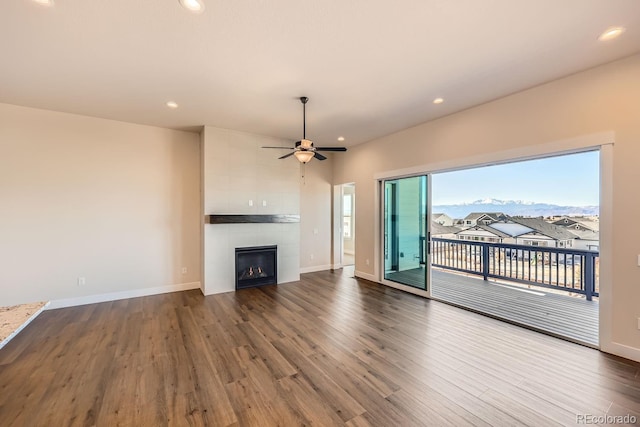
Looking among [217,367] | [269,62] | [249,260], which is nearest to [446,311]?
[217,367]

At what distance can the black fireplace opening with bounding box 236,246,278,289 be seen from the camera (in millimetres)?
5156

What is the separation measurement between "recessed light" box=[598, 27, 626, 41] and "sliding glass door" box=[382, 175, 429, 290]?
2.60 m

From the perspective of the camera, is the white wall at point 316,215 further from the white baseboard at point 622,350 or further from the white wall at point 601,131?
the white baseboard at point 622,350

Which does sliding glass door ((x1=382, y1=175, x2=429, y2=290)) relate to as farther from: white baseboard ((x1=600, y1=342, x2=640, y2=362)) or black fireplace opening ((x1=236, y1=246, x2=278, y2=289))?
black fireplace opening ((x1=236, y1=246, x2=278, y2=289))

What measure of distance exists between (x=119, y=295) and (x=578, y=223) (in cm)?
847

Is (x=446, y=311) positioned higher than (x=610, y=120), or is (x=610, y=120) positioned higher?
(x=610, y=120)

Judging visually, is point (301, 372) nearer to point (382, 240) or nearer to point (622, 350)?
point (622, 350)

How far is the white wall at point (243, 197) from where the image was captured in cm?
484

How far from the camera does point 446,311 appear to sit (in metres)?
3.92

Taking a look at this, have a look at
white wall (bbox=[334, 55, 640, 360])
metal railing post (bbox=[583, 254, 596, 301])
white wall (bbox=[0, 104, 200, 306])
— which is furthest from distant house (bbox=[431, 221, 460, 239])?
white wall (bbox=[0, 104, 200, 306])

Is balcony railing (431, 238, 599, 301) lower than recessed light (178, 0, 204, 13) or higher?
lower

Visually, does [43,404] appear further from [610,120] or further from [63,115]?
[610,120]

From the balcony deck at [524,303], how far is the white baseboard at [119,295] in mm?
4343

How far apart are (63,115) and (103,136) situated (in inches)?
22.2
